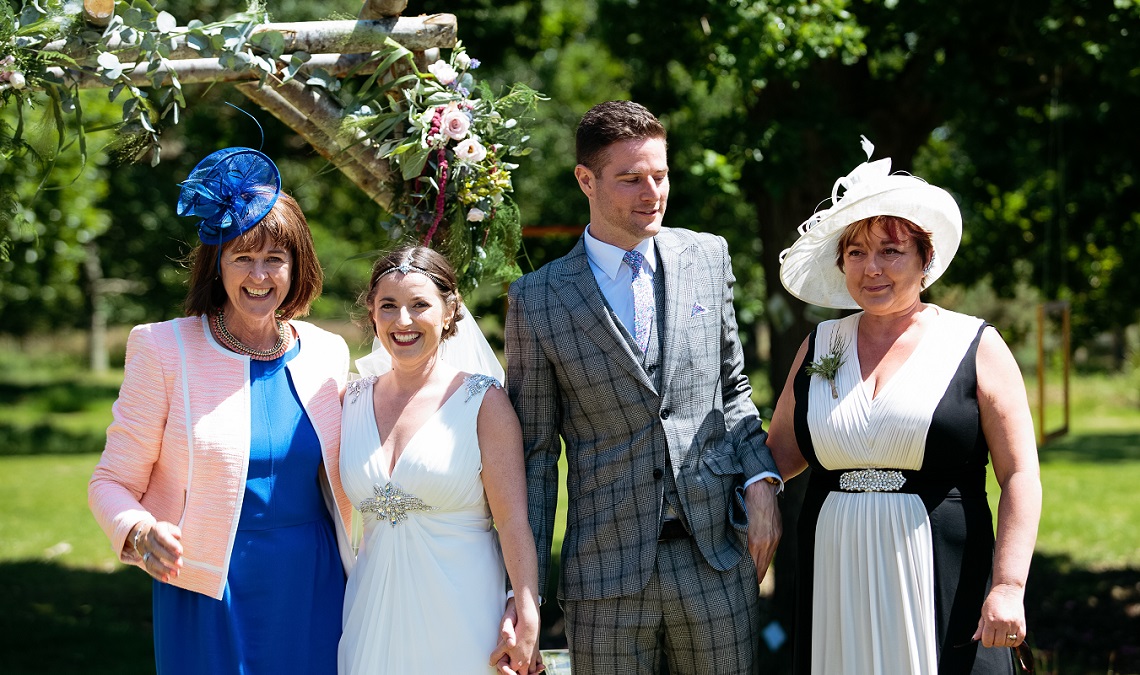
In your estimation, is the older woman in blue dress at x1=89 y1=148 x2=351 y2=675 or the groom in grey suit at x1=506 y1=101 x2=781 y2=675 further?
the groom in grey suit at x1=506 y1=101 x2=781 y2=675

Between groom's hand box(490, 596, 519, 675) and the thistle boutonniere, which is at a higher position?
the thistle boutonniere

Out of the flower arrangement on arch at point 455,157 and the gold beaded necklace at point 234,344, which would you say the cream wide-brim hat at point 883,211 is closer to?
the flower arrangement on arch at point 455,157

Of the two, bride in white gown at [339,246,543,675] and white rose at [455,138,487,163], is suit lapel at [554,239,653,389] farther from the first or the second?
white rose at [455,138,487,163]

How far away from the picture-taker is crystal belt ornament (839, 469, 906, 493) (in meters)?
3.05

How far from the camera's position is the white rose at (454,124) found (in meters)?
3.60

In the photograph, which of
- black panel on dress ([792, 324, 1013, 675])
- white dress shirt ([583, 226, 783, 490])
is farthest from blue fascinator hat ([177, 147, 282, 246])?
black panel on dress ([792, 324, 1013, 675])

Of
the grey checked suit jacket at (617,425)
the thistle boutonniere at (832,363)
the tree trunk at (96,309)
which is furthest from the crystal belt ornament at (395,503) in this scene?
the tree trunk at (96,309)

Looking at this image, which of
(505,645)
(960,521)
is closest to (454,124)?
(505,645)

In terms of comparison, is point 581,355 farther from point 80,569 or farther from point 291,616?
point 80,569

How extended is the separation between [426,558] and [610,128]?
1313mm

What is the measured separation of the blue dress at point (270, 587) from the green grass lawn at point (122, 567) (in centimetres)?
323

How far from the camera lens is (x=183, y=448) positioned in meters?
3.00

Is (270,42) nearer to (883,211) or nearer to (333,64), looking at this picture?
(333,64)

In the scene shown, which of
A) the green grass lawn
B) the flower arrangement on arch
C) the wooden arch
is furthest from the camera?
the green grass lawn
